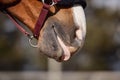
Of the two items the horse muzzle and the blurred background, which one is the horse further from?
the blurred background

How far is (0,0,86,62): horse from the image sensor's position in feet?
9.07

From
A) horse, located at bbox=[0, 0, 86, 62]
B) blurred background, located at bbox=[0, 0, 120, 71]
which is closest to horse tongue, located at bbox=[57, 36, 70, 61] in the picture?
horse, located at bbox=[0, 0, 86, 62]

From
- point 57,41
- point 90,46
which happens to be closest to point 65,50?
point 57,41

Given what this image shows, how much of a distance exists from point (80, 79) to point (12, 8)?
7193 millimetres

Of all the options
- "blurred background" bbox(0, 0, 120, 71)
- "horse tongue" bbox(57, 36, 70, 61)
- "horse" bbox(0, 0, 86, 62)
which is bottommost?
"blurred background" bbox(0, 0, 120, 71)

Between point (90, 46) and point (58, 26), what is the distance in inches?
653

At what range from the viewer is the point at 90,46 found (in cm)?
1933

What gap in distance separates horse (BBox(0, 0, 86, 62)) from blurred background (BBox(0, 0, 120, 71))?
15.7 metres

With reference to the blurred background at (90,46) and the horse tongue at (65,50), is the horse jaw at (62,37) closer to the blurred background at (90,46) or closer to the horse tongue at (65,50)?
the horse tongue at (65,50)

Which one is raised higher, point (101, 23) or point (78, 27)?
point (78, 27)

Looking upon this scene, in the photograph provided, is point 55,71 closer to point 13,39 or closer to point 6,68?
point 6,68

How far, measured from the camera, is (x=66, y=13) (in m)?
2.78

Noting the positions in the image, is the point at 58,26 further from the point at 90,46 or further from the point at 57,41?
the point at 90,46

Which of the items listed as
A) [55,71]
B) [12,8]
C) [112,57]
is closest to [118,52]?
[112,57]
